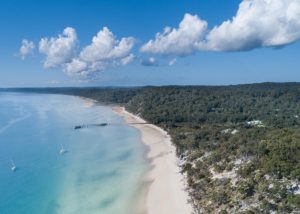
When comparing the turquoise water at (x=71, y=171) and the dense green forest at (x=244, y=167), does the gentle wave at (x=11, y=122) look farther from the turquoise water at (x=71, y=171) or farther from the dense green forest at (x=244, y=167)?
the dense green forest at (x=244, y=167)

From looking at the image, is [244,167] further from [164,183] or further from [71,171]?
[71,171]

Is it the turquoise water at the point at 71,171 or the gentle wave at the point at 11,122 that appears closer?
the turquoise water at the point at 71,171

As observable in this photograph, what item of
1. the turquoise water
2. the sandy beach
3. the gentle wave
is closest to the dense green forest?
the sandy beach

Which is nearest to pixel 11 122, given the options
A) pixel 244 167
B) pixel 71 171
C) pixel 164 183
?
pixel 71 171

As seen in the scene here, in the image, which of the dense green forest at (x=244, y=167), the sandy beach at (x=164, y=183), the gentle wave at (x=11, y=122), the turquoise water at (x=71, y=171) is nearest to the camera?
the dense green forest at (x=244, y=167)

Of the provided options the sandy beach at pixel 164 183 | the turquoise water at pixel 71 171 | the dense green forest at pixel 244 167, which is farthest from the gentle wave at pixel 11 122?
the sandy beach at pixel 164 183

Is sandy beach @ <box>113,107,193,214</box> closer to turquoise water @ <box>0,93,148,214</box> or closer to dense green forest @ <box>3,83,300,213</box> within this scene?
dense green forest @ <box>3,83,300,213</box>
